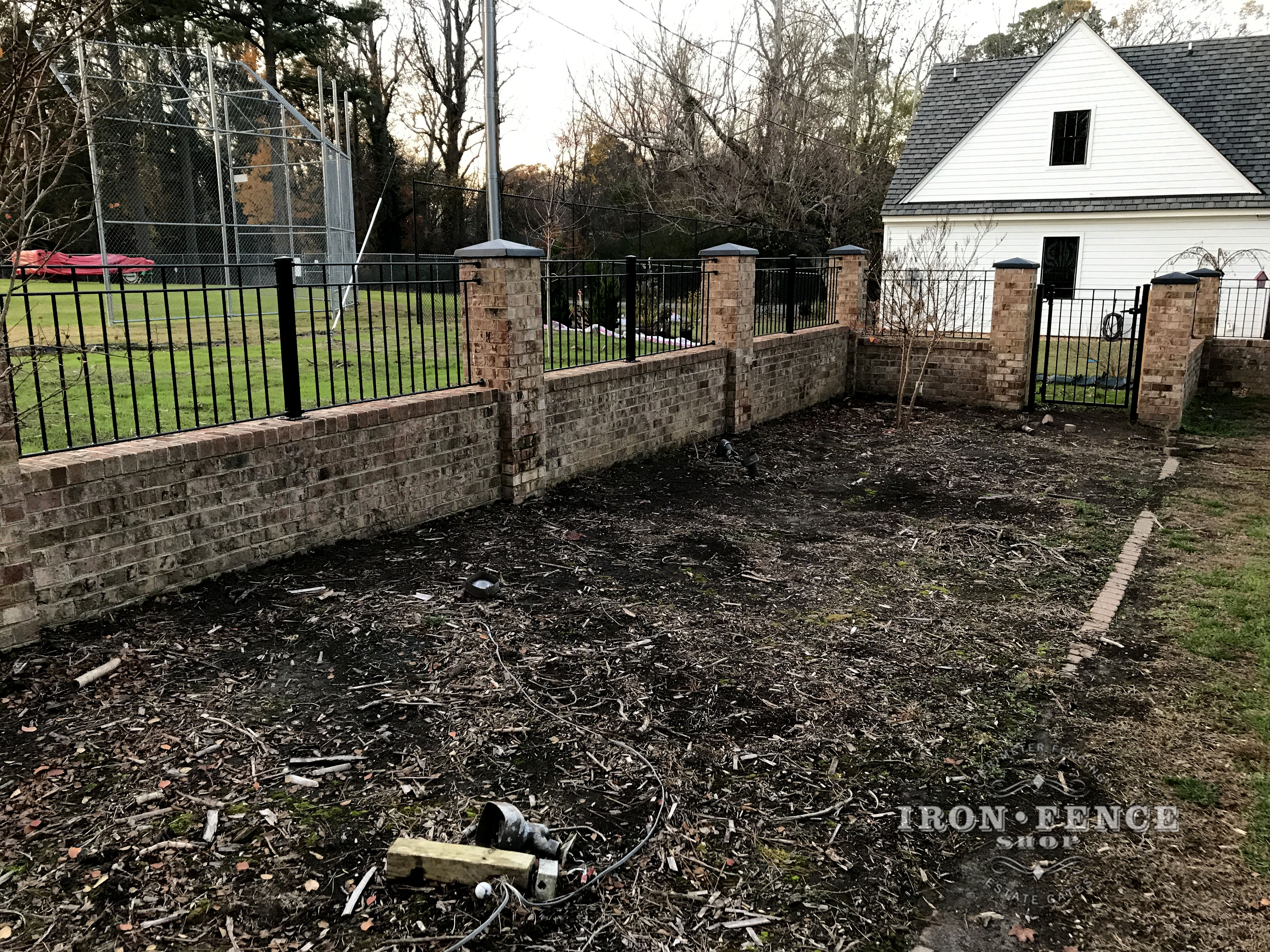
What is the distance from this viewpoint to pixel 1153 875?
10.8 feet

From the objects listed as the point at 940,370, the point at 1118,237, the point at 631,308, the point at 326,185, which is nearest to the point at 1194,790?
the point at 631,308

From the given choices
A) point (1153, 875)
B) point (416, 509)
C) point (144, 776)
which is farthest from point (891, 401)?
point (144, 776)

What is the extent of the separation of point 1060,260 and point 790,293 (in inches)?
556

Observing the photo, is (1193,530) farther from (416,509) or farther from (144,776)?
(144,776)

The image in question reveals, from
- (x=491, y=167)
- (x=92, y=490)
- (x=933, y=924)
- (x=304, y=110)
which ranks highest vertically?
(x=304, y=110)

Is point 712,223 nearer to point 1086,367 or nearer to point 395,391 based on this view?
point 1086,367

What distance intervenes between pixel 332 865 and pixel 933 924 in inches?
82.2

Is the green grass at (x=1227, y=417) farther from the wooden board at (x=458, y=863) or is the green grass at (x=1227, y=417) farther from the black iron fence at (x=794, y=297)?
the wooden board at (x=458, y=863)

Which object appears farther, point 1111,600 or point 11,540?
point 1111,600

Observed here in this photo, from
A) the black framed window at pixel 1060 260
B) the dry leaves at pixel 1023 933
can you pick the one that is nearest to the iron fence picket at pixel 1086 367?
the black framed window at pixel 1060 260

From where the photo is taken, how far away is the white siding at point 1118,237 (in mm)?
20953

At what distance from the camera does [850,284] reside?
14.4 meters

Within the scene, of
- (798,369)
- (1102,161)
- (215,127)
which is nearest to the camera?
(215,127)

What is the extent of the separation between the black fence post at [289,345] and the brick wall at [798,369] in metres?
6.65
